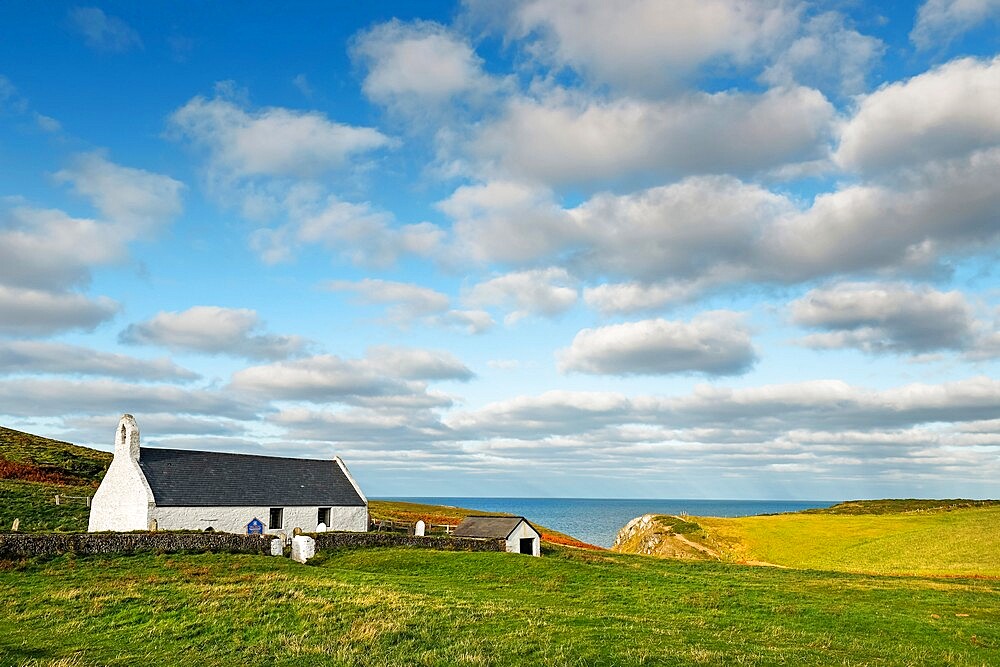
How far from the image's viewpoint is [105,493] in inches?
2164

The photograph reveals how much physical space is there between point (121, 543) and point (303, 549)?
33.8 feet

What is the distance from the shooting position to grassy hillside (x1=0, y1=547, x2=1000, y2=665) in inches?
768

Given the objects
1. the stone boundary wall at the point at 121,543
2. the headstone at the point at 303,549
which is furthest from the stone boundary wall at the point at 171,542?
the headstone at the point at 303,549

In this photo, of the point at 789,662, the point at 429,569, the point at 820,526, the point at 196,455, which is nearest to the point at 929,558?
the point at 820,526

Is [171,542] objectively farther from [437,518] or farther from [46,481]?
[437,518]

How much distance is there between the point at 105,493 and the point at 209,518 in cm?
883

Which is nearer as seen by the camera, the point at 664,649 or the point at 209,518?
the point at 664,649

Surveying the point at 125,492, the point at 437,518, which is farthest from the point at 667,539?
the point at 125,492

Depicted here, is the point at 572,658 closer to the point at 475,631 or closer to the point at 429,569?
the point at 475,631

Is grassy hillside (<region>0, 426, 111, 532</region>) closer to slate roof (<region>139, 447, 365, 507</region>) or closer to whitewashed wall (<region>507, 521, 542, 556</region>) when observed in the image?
slate roof (<region>139, 447, 365, 507</region>)

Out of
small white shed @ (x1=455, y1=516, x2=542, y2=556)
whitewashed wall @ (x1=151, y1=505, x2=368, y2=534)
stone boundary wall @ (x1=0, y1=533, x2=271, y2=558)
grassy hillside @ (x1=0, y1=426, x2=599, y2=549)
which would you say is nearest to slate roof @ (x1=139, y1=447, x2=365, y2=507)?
whitewashed wall @ (x1=151, y1=505, x2=368, y2=534)

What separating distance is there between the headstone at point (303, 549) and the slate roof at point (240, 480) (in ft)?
42.2

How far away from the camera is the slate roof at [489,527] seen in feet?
191

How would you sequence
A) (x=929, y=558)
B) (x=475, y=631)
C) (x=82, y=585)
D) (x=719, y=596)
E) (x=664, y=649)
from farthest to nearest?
1. (x=929, y=558)
2. (x=719, y=596)
3. (x=82, y=585)
4. (x=475, y=631)
5. (x=664, y=649)
